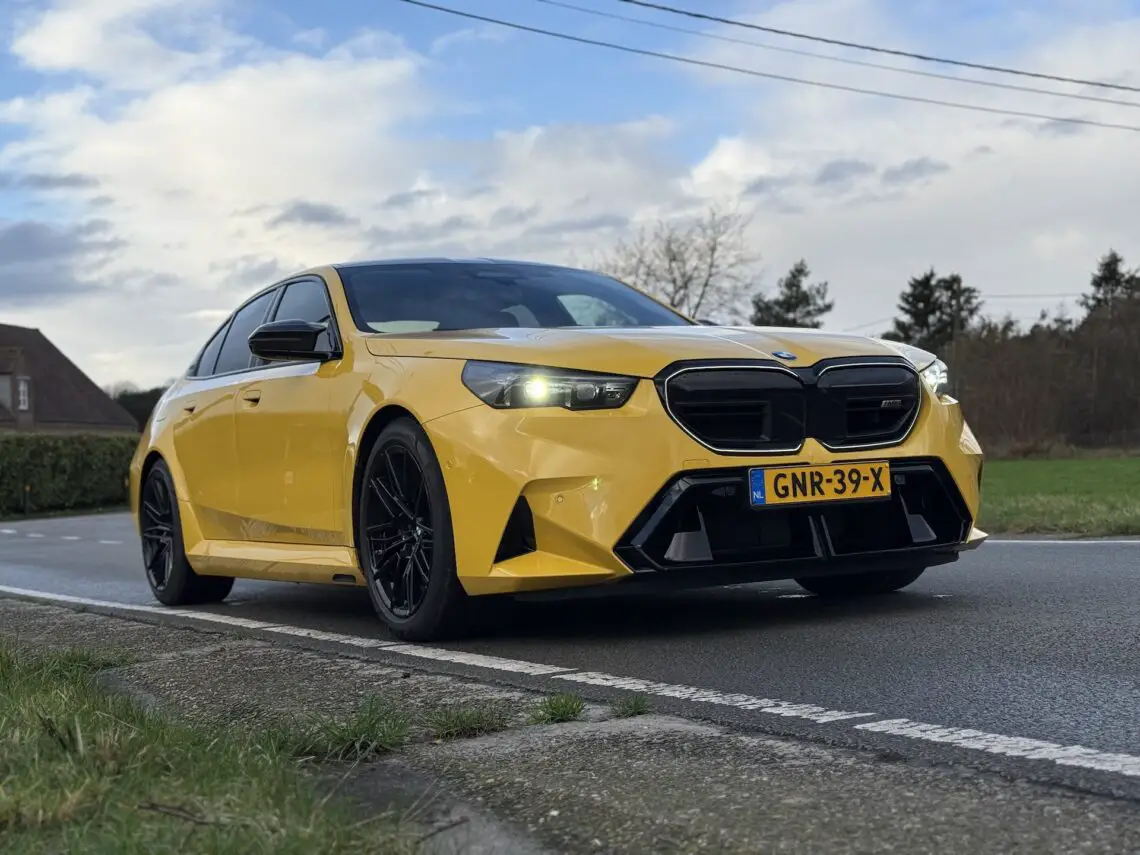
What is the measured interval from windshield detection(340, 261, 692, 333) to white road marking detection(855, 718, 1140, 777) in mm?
2996

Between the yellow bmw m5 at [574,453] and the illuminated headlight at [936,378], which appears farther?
the illuminated headlight at [936,378]

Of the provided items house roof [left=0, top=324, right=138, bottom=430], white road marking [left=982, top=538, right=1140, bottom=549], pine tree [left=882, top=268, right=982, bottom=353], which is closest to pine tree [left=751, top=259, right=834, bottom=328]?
pine tree [left=882, top=268, right=982, bottom=353]

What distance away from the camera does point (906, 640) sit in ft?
15.5

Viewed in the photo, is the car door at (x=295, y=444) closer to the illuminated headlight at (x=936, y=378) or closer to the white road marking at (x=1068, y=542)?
the illuminated headlight at (x=936, y=378)

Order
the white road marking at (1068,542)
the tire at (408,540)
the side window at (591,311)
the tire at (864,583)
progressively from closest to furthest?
the tire at (408,540) < the tire at (864,583) < the side window at (591,311) < the white road marking at (1068,542)

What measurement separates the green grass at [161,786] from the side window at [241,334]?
351 cm

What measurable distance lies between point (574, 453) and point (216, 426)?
2.64 m

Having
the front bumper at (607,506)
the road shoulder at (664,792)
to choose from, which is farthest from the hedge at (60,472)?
the road shoulder at (664,792)

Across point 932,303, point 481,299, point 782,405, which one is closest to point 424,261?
point 481,299

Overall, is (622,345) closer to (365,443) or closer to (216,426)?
(365,443)

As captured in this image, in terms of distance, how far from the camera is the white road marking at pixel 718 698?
11.4 feet

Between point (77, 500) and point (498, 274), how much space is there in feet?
95.1

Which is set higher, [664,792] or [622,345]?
[622,345]

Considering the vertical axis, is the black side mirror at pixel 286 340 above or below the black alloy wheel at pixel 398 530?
above
